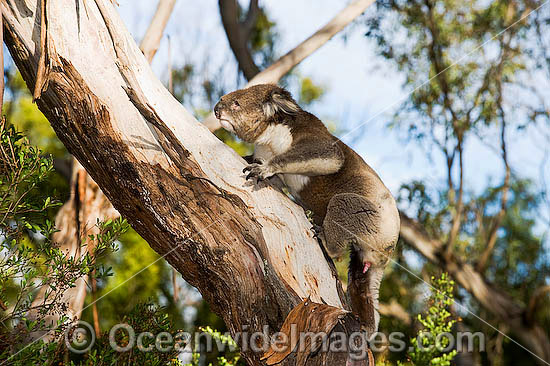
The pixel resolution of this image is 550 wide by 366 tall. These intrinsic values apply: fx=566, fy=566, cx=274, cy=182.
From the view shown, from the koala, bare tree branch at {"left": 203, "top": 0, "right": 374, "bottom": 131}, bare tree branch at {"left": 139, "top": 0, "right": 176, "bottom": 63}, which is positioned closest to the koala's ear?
the koala

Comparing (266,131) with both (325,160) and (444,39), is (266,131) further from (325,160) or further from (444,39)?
(444,39)

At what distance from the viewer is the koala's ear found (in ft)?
9.22

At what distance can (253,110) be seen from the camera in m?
2.83

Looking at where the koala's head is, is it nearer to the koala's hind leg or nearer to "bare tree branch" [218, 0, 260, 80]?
the koala's hind leg

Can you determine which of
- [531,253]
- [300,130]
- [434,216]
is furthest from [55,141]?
[531,253]

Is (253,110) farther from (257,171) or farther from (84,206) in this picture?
(84,206)

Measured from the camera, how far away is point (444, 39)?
726 centimetres

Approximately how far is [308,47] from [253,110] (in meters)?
2.19

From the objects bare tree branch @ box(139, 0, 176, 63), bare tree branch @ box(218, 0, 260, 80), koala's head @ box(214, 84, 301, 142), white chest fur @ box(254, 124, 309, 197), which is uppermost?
bare tree branch @ box(218, 0, 260, 80)

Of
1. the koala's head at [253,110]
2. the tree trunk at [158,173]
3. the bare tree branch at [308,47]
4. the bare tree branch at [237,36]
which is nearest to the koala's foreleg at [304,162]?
the tree trunk at [158,173]

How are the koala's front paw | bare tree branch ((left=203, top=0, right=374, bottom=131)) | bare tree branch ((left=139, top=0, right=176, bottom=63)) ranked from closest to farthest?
the koala's front paw → bare tree branch ((left=139, top=0, right=176, bottom=63)) → bare tree branch ((left=203, top=0, right=374, bottom=131))

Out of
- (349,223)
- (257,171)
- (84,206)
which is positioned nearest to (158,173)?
(257,171)

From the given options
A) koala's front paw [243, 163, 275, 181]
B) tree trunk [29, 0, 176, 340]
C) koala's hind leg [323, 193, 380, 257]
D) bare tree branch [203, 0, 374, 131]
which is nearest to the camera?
koala's front paw [243, 163, 275, 181]

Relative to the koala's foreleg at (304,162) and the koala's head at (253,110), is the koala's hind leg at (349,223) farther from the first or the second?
the koala's head at (253,110)
